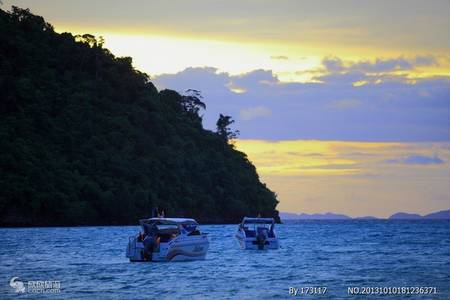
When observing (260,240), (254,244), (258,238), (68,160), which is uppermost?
(68,160)

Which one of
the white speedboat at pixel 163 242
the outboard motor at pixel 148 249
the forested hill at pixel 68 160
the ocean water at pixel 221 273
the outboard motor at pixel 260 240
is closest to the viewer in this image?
the ocean water at pixel 221 273

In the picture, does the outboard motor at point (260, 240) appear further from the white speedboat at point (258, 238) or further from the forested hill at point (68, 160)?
the forested hill at point (68, 160)

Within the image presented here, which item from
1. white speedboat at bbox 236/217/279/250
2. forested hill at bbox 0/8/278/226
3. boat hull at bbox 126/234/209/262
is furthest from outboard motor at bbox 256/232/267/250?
forested hill at bbox 0/8/278/226

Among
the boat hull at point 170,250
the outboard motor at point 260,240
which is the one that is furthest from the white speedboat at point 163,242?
the outboard motor at point 260,240

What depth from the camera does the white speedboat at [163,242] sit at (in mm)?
64188

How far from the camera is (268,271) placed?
203 ft

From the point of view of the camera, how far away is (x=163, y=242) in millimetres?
65062

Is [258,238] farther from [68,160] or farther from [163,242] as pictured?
[68,160]

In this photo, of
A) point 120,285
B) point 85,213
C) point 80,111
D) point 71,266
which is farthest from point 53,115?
point 120,285

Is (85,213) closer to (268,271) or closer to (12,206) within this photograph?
(12,206)

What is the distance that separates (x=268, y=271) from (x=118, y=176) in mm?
118737

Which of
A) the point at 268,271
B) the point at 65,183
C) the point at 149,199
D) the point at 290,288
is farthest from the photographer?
the point at 149,199

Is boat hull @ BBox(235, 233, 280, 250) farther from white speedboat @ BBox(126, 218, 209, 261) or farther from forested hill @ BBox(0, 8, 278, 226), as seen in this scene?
forested hill @ BBox(0, 8, 278, 226)

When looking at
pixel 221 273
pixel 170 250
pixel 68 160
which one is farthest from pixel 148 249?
pixel 68 160
